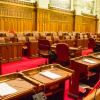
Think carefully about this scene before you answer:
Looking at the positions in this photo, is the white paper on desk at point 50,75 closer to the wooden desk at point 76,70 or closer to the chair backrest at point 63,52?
the wooden desk at point 76,70

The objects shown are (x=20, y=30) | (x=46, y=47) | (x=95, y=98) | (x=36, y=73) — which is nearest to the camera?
(x=95, y=98)

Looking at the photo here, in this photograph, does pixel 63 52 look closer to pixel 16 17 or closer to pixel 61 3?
pixel 16 17

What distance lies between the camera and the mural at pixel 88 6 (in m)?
17.7

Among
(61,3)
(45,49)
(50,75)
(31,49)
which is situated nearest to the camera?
(50,75)

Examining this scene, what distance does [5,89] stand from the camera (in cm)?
151

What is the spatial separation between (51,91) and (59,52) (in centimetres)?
237

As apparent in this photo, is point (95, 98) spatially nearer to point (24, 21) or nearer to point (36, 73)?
point (36, 73)

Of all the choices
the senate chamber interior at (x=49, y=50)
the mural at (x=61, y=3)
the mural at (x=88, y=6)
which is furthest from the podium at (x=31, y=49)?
the mural at (x=88, y=6)

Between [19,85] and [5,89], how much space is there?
18 cm

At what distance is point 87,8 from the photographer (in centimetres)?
1828

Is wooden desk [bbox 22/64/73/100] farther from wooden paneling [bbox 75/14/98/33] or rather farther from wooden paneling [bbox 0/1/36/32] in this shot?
wooden paneling [bbox 75/14/98/33]

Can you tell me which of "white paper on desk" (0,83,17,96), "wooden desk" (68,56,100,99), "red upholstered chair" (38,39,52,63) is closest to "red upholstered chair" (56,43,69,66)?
"red upholstered chair" (38,39,52,63)

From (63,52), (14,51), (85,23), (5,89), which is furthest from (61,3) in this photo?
(5,89)

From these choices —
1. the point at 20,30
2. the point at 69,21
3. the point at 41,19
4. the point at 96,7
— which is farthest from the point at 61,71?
the point at 96,7
